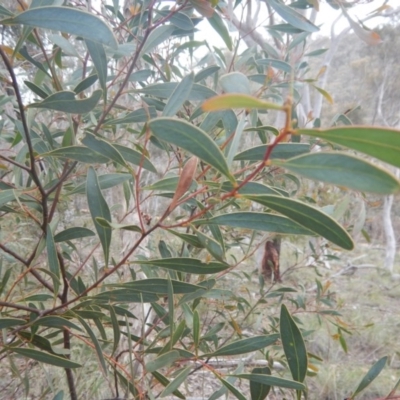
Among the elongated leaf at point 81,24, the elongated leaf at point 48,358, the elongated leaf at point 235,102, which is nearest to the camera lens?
the elongated leaf at point 235,102

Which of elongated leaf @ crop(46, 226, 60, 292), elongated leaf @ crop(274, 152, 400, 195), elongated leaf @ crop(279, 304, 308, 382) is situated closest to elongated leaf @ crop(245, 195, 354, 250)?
elongated leaf @ crop(274, 152, 400, 195)

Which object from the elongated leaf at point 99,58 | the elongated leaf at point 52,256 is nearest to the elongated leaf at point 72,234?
the elongated leaf at point 52,256

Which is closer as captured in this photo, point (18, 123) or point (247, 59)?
point (18, 123)

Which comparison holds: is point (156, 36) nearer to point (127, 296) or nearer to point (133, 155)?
point (133, 155)

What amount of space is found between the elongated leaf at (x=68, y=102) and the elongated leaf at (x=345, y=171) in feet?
0.74

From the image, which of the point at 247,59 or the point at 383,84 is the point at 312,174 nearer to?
the point at 247,59

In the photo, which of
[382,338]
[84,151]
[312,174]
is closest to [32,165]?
[84,151]

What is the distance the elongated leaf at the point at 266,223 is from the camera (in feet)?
0.97

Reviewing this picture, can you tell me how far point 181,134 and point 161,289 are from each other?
221 mm

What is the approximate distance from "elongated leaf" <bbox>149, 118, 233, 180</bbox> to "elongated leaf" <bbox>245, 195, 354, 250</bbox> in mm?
49

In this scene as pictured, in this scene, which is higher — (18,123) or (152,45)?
(152,45)

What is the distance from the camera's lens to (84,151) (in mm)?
378

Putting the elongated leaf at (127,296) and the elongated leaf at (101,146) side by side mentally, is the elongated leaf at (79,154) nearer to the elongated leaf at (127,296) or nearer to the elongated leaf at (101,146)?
the elongated leaf at (101,146)

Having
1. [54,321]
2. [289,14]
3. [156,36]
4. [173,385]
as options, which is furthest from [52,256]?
[289,14]
